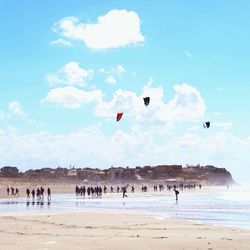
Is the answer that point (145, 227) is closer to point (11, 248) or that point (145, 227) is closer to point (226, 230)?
point (226, 230)

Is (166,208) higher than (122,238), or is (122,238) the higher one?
(122,238)

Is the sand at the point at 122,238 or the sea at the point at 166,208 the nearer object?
the sand at the point at 122,238

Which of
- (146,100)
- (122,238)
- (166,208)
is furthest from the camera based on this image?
(166,208)

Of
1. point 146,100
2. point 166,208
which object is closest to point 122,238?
point 146,100

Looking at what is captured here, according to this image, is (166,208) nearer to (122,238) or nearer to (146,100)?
(146,100)

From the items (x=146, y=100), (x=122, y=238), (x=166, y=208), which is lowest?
(x=166, y=208)

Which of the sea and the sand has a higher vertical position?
the sand

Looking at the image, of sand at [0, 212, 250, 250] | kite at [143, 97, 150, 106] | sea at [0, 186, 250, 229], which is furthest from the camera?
sea at [0, 186, 250, 229]

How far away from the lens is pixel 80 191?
71562 mm

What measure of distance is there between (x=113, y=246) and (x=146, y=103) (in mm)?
12004

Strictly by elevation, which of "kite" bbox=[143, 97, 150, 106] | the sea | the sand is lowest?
the sea

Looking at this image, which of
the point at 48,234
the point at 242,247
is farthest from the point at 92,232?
the point at 242,247

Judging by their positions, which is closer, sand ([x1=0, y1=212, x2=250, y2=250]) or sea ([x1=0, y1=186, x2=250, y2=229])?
sand ([x1=0, y1=212, x2=250, y2=250])

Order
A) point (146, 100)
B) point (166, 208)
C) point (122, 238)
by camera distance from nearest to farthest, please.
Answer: point (122, 238), point (146, 100), point (166, 208)
